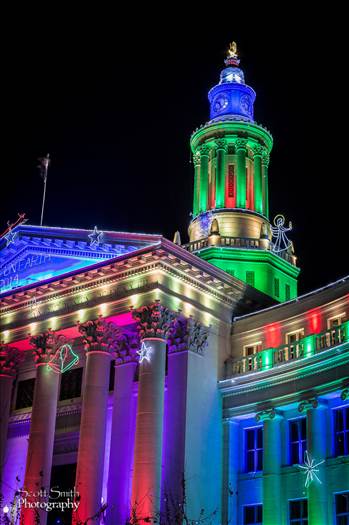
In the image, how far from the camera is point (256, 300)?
4644 centimetres

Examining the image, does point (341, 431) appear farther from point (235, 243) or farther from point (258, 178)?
point (258, 178)

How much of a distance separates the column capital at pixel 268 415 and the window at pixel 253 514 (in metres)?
4.50

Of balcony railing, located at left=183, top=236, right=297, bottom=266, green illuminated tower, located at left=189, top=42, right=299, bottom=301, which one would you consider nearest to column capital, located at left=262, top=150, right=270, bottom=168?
green illuminated tower, located at left=189, top=42, right=299, bottom=301

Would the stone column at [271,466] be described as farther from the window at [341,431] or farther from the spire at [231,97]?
the spire at [231,97]

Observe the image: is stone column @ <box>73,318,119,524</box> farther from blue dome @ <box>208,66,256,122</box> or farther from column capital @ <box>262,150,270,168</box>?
blue dome @ <box>208,66,256,122</box>

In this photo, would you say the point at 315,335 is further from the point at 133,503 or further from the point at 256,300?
the point at 133,503

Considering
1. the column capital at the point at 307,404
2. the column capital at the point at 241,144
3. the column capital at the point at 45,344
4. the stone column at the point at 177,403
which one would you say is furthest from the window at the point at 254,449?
the column capital at the point at 241,144

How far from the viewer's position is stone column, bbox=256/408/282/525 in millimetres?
38531

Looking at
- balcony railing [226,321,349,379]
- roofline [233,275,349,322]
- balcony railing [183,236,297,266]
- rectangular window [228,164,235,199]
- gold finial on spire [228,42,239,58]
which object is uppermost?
gold finial on spire [228,42,239,58]

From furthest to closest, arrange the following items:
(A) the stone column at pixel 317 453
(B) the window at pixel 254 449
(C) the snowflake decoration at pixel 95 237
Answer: (C) the snowflake decoration at pixel 95 237 < (B) the window at pixel 254 449 < (A) the stone column at pixel 317 453

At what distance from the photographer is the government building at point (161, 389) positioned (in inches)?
1506

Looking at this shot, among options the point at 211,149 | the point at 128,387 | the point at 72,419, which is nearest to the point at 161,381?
the point at 128,387

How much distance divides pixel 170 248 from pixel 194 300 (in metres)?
3.79

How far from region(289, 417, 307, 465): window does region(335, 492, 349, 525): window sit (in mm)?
3199
